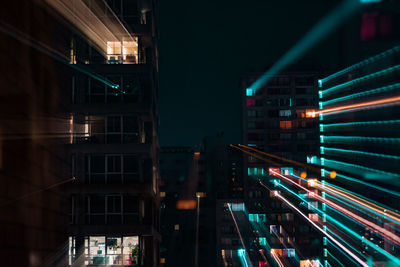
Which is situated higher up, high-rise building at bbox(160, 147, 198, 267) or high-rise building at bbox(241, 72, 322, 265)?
high-rise building at bbox(241, 72, 322, 265)

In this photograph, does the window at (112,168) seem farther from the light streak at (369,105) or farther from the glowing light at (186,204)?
the glowing light at (186,204)

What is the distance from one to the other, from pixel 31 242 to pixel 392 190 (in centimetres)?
1113

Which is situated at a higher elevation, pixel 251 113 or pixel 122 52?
pixel 122 52

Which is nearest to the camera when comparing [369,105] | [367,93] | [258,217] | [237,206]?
[369,105]

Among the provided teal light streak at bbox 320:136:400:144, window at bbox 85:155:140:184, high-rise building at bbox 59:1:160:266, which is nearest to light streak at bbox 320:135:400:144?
teal light streak at bbox 320:136:400:144

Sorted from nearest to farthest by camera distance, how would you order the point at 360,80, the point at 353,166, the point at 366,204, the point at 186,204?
Result: the point at 366,204 → the point at 360,80 → the point at 353,166 → the point at 186,204

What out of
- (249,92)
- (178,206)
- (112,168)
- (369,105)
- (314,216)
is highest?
(249,92)

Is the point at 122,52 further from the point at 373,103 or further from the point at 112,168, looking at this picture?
the point at 373,103

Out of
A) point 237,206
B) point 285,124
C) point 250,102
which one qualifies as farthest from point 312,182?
point 250,102

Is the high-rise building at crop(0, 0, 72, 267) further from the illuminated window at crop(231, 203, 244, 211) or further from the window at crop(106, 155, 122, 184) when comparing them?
the illuminated window at crop(231, 203, 244, 211)

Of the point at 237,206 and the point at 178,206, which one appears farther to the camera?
the point at 178,206

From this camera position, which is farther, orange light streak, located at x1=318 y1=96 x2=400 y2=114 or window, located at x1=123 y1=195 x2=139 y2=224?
orange light streak, located at x1=318 y1=96 x2=400 y2=114

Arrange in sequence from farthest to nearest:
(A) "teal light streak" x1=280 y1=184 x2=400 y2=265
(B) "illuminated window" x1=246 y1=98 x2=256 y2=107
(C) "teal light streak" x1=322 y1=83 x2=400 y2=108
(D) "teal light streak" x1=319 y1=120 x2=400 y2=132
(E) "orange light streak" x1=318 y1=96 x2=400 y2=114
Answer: (B) "illuminated window" x1=246 y1=98 x2=256 y2=107
(E) "orange light streak" x1=318 y1=96 x2=400 y2=114
(D) "teal light streak" x1=319 y1=120 x2=400 y2=132
(C) "teal light streak" x1=322 y1=83 x2=400 y2=108
(A) "teal light streak" x1=280 y1=184 x2=400 y2=265

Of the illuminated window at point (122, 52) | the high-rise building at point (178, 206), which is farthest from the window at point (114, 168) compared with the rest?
the high-rise building at point (178, 206)
